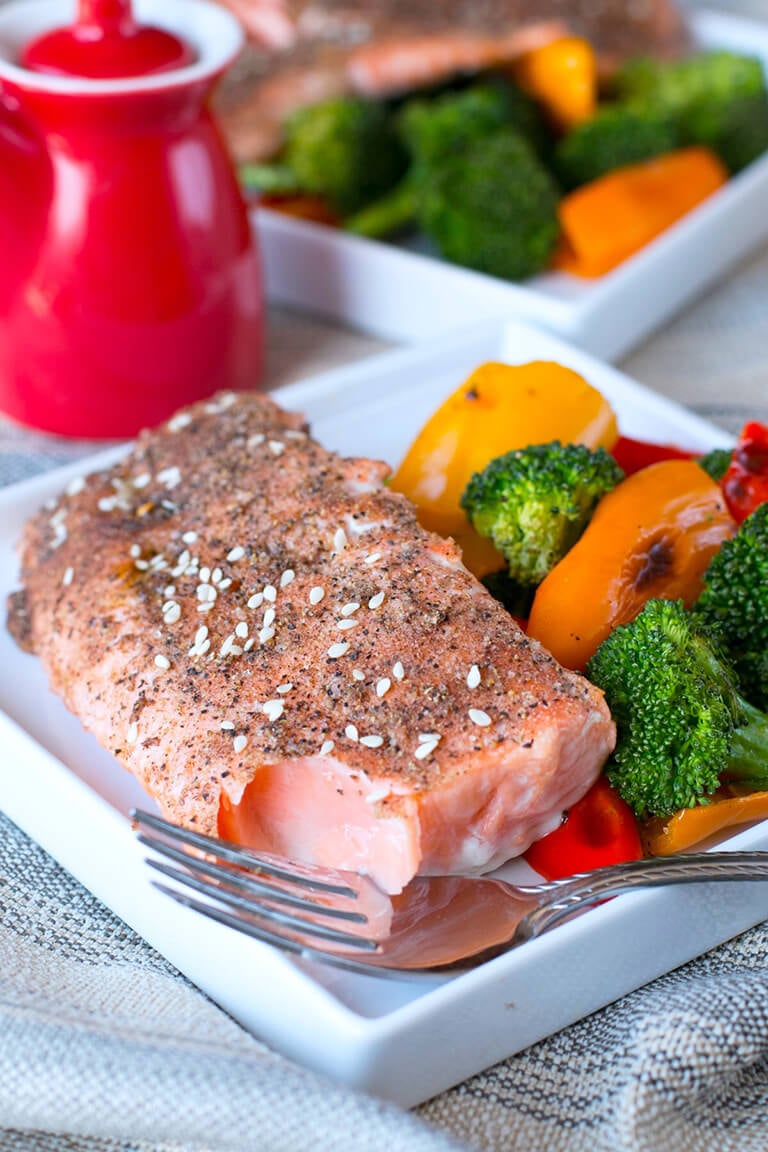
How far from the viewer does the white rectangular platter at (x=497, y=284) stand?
11.8ft

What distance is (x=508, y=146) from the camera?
12.9ft

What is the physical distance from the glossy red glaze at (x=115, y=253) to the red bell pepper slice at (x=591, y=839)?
5.45 ft

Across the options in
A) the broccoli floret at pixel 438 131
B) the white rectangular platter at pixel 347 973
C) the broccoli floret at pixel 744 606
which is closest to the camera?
the white rectangular platter at pixel 347 973

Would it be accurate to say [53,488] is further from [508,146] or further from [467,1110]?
[508,146]

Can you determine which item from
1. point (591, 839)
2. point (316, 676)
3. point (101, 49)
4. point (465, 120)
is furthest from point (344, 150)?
point (591, 839)

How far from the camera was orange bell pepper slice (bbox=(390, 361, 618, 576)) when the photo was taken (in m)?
2.63

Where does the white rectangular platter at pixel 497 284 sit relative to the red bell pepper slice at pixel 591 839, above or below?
below

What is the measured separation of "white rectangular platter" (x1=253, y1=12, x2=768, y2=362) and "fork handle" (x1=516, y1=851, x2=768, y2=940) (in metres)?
1.83

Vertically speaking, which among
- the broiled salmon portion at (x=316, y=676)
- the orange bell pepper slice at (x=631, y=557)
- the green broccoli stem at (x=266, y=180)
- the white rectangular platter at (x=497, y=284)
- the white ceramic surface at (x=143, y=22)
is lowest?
the white rectangular platter at (x=497, y=284)

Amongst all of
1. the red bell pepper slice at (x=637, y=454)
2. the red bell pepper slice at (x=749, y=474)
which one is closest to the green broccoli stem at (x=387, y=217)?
the red bell pepper slice at (x=637, y=454)

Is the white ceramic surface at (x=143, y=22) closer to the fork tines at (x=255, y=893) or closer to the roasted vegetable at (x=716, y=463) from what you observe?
the roasted vegetable at (x=716, y=463)

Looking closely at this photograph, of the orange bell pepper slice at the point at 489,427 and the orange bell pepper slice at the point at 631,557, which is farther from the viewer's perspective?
the orange bell pepper slice at the point at 489,427

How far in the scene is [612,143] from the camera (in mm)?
4047

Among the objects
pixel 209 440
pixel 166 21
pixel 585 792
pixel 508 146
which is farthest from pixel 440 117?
pixel 585 792
